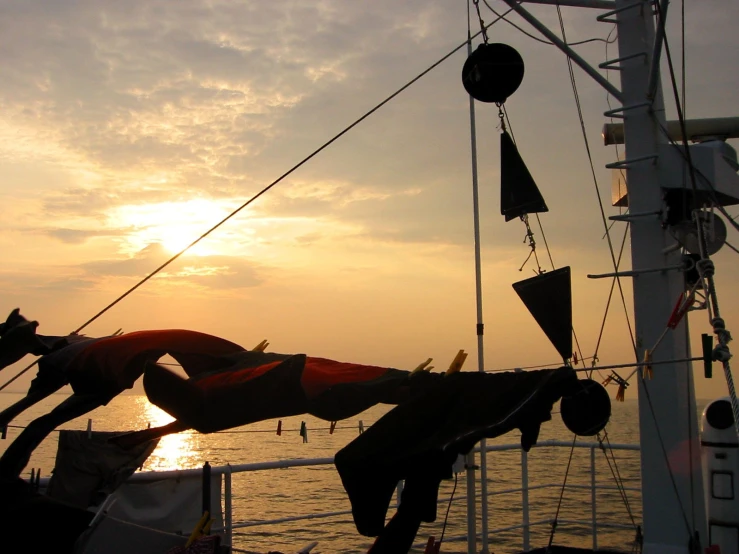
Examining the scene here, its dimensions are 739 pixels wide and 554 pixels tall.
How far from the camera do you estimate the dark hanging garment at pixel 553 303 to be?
5676 millimetres

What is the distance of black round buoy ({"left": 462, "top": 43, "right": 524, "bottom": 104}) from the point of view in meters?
7.11

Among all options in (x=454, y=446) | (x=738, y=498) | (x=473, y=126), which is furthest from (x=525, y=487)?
(x=454, y=446)

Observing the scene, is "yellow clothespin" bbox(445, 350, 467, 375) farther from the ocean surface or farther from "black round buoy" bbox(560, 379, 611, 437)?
the ocean surface

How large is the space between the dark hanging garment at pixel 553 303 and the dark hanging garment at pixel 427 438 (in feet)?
5.31

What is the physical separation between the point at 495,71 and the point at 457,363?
3.84 meters

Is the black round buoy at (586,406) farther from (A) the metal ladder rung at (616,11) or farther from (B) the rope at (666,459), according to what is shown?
(A) the metal ladder rung at (616,11)

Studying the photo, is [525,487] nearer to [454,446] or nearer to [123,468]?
[123,468]

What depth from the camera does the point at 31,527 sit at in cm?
490

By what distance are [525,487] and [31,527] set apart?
20.9 ft

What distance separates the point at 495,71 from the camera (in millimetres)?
7113

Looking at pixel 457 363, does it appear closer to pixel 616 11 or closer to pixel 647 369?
pixel 647 369

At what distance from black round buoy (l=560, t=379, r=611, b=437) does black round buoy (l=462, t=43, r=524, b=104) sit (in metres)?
4.00

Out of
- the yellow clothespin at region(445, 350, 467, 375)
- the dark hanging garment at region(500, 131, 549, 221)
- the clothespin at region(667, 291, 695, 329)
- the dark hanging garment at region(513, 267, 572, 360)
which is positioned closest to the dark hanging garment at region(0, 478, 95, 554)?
the yellow clothespin at region(445, 350, 467, 375)

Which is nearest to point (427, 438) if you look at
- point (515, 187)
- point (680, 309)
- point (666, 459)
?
point (680, 309)
